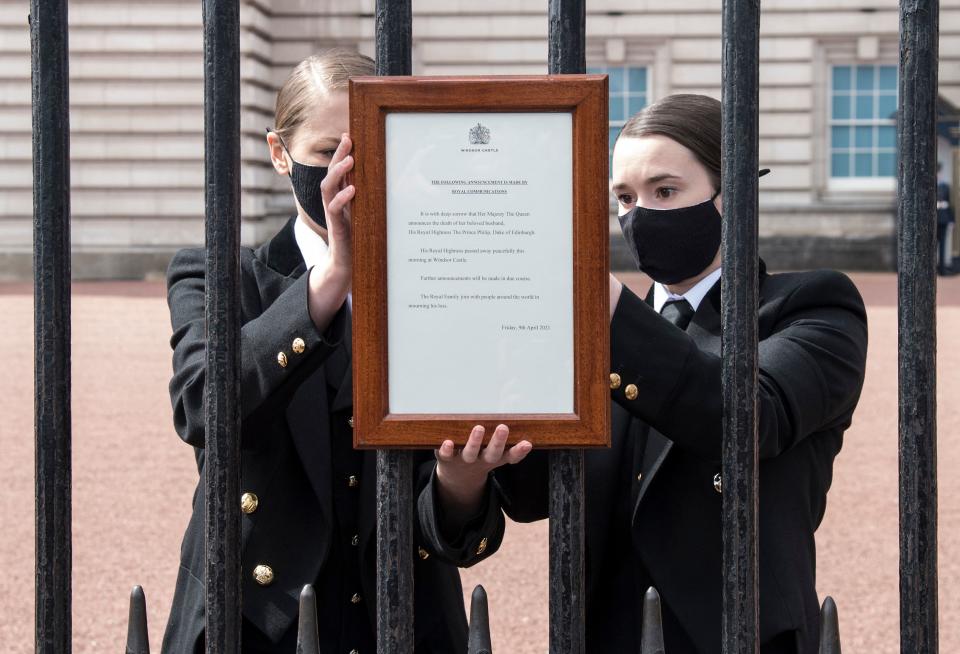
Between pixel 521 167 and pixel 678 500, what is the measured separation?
708 mm

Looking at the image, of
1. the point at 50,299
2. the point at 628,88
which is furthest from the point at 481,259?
the point at 628,88

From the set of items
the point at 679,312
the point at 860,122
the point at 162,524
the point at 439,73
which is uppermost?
the point at 439,73

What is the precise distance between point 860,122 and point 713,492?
22979 millimetres

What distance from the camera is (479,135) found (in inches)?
55.7

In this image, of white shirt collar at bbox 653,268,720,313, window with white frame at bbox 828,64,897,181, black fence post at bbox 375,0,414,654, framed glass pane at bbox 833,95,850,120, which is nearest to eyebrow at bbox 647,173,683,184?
white shirt collar at bbox 653,268,720,313

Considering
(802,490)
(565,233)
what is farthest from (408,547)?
(802,490)

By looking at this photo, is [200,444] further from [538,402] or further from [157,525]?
[157,525]

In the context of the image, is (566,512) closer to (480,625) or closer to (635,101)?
(480,625)

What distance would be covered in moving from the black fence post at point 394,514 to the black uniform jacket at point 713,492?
0.27m

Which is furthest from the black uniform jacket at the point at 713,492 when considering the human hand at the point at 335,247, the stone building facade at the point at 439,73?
the stone building facade at the point at 439,73

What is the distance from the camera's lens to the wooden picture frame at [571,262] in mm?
1388

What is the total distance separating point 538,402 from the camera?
1.43 meters

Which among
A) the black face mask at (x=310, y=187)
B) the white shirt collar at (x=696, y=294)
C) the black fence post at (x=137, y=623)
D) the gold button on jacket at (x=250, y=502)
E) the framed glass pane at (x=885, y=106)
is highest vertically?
the framed glass pane at (x=885, y=106)

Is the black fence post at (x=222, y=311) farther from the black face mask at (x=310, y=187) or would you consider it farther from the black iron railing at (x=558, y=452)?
the black face mask at (x=310, y=187)
